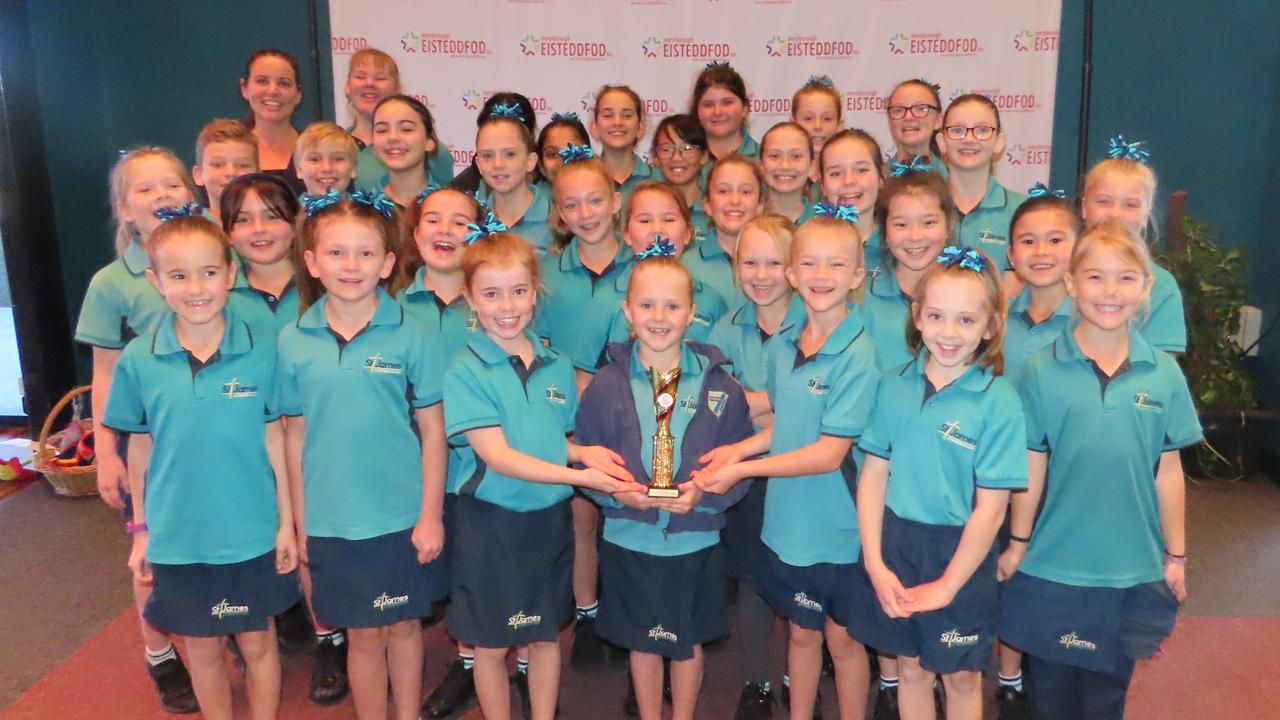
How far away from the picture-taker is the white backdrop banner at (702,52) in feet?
17.4

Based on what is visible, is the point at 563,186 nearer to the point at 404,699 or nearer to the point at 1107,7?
the point at 404,699

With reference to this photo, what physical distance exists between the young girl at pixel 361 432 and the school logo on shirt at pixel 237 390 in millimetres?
73

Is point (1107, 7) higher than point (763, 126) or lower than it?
higher

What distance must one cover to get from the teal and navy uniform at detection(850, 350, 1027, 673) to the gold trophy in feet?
1.60

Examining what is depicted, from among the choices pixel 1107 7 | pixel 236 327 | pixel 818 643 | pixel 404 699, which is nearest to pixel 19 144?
pixel 236 327

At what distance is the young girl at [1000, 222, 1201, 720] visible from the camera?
2.35m

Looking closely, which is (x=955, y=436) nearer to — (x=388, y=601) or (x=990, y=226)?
(x=990, y=226)

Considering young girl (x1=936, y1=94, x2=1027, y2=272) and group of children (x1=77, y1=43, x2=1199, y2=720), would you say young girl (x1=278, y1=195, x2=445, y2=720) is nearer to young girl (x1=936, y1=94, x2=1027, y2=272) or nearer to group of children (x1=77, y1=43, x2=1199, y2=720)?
group of children (x1=77, y1=43, x2=1199, y2=720)

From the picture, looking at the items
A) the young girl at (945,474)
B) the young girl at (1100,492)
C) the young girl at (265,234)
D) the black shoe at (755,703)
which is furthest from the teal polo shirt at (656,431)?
the young girl at (265,234)

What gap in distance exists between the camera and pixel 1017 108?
535 centimetres

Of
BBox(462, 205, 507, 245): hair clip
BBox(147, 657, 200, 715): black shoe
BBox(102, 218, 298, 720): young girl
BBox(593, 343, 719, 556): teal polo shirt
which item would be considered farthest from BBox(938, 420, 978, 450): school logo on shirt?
BBox(147, 657, 200, 715): black shoe

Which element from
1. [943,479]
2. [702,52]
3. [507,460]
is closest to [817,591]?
[943,479]

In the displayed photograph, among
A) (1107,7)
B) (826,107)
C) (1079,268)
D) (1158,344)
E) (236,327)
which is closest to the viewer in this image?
(1079,268)

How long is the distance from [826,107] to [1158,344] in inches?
64.2
